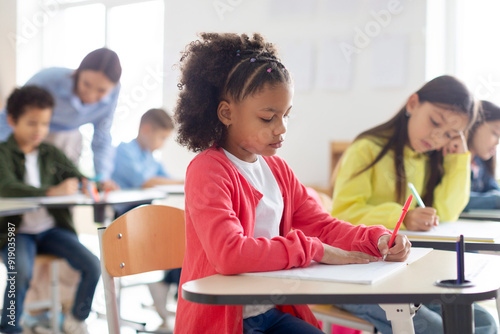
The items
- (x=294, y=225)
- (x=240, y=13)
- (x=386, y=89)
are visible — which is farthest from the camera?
(x=240, y=13)

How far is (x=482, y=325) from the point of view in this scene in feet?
4.45

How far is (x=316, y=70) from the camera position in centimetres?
455

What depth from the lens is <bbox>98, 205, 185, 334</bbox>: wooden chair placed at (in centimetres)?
110

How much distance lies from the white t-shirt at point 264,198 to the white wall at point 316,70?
3244 millimetres

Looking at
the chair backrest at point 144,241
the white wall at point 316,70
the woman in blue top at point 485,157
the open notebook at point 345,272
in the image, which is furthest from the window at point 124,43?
the open notebook at point 345,272

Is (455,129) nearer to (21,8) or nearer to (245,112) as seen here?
(245,112)

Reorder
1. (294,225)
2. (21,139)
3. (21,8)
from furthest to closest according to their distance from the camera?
(21,8) → (21,139) → (294,225)

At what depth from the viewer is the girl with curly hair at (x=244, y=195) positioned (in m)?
0.94

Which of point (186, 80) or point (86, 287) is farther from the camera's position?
point (86, 287)

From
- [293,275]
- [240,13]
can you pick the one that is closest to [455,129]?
[293,275]

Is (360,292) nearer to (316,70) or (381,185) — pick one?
(381,185)

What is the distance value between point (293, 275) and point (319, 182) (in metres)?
3.60

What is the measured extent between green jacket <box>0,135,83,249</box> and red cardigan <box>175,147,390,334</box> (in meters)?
1.83

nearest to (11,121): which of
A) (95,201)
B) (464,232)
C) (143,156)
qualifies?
(95,201)
